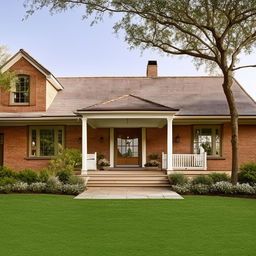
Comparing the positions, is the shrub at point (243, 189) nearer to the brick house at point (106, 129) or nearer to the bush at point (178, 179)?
the bush at point (178, 179)

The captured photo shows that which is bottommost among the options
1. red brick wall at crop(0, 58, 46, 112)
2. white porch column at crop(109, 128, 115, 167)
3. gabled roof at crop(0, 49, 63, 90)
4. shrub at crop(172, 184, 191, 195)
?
shrub at crop(172, 184, 191, 195)

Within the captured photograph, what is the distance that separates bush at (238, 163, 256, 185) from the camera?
1731cm

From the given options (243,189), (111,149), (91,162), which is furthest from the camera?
(111,149)

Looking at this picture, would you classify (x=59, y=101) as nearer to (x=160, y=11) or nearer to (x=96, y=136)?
(x=96, y=136)

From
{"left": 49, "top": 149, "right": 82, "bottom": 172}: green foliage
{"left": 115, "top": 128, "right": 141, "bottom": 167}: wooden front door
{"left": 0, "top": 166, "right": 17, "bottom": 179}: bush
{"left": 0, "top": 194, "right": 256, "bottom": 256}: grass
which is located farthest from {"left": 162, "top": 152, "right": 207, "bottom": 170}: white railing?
{"left": 0, "top": 166, "right": 17, "bottom": 179}: bush

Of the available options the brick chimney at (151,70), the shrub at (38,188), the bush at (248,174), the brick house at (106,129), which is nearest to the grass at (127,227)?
the shrub at (38,188)

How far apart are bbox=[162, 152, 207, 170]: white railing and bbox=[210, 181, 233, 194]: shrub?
381 cm

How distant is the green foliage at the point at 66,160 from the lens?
20.2m

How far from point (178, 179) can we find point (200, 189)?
5.18 feet

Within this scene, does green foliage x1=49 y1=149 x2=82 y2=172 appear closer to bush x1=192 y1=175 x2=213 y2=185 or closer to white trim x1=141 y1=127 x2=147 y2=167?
white trim x1=141 y1=127 x2=147 y2=167

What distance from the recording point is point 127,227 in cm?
911

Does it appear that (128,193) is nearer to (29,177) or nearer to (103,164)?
(29,177)

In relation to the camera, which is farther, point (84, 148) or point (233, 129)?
point (84, 148)

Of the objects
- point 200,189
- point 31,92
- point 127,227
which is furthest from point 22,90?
point 127,227
